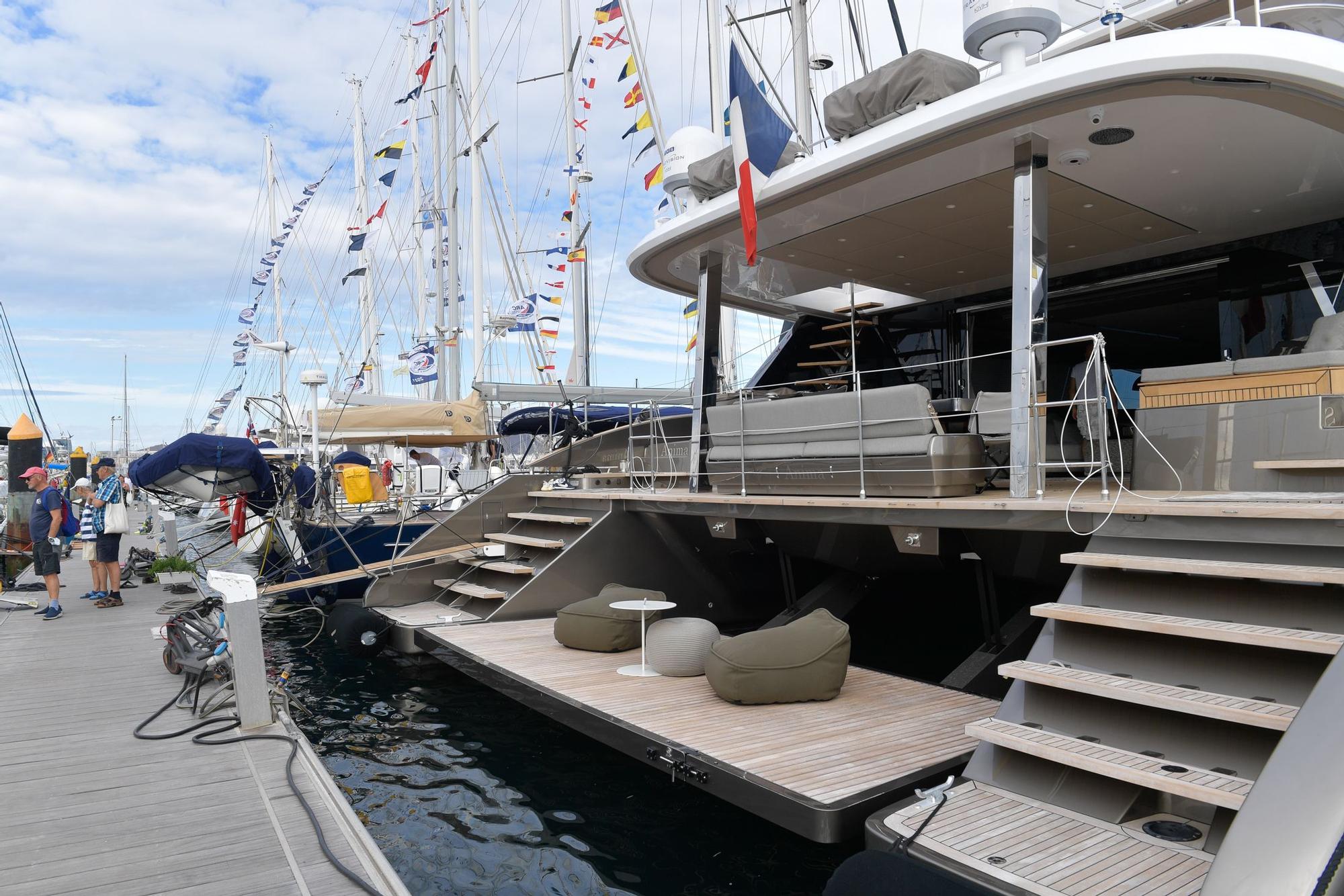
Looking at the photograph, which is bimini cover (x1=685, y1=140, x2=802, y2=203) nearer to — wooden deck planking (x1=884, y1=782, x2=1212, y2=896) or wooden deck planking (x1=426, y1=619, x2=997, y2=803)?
wooden deck planking (x1=426, y1=619, x2=997, y2=803)

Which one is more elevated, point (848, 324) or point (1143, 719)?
point (848, 324)

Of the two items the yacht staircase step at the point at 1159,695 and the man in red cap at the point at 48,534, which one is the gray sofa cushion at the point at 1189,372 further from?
the man in red cap at the point at 48,534

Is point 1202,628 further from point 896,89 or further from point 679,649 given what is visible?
point 896,89

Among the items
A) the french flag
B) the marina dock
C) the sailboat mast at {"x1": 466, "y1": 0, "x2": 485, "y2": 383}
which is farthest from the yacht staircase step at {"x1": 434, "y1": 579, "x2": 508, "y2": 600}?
the sailboat mast at {"x1": 466, "y1": 0, "x2": 485, "y2": 383}

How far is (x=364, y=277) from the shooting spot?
87.9 feet

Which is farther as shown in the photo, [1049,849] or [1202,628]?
[1202,628]

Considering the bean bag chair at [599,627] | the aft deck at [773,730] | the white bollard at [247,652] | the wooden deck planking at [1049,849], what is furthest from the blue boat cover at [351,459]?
the wooden deck planking at [1049,849]

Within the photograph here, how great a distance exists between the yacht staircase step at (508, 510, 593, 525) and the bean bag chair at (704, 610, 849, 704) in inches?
141

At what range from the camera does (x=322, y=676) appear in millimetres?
8680

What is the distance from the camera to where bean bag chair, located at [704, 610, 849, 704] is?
219 inches

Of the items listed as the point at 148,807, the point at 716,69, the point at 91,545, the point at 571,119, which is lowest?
the point at 148,807

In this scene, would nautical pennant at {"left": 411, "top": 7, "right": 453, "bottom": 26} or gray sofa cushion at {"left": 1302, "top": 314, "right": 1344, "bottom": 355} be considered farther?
nautical pennant at {"left": 411, "top": 7, "right": 453, "bottom": 26}

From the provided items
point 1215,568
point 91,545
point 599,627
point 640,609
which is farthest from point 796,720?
point 91,545

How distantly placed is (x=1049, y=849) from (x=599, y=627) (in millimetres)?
4392
